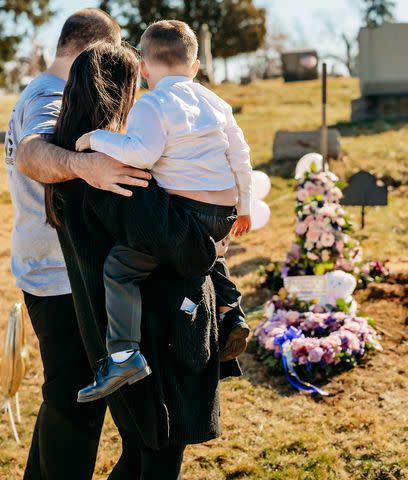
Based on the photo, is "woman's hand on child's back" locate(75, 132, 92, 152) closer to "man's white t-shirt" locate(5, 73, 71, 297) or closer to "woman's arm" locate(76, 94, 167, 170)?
"woman's arm" locate(76, 94, 167, 170)

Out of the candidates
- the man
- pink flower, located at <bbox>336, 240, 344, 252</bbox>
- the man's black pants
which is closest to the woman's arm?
the man

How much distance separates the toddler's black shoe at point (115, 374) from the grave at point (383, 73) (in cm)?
1313

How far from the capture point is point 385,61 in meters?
14.8

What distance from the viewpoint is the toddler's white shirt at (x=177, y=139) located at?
83.9 inches

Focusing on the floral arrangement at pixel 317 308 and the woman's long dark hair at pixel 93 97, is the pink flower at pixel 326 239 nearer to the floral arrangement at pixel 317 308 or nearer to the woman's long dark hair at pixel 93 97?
the floral arrangement at pixel 317 308

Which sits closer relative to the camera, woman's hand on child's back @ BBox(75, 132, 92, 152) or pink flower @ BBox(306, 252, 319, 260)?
woman's hand on child's back @ BBox(75, 132, 92, 152)

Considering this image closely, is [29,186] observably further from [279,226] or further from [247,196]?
[279,226]

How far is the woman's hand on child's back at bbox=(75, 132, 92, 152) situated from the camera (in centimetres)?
220

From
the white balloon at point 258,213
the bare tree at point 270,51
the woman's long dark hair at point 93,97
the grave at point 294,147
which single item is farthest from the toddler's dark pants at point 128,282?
the bare tree at point 270,51

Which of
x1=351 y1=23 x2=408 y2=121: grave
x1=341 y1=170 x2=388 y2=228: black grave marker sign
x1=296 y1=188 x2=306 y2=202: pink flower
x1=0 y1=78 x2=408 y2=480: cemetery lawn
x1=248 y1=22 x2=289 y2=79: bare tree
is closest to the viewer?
x1=0 y1=78 x2=408 y2=480: cemetery lawn

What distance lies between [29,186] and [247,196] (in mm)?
828

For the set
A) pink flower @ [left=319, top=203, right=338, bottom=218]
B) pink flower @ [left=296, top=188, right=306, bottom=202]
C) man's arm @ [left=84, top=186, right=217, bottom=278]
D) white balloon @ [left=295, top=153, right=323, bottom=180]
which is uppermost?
man's arm @ [left=84, top=186, right=217, bottom=278]

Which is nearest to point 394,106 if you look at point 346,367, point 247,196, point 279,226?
point 279,226

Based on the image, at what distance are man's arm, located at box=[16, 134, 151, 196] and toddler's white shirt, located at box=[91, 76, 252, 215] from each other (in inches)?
1.2
